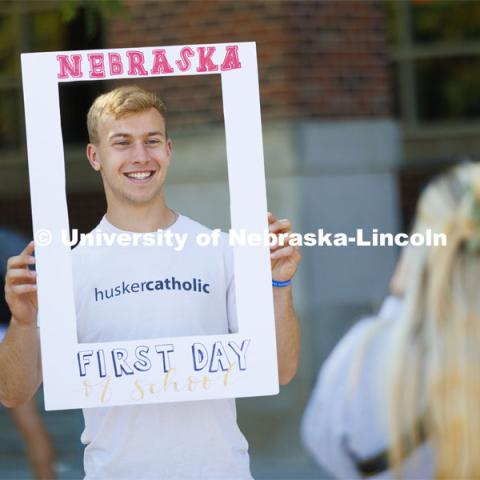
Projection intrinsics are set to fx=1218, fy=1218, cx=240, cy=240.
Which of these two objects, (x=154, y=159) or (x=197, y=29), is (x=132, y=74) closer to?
(x=154, y=159)

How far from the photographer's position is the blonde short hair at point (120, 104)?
A: 2.94 m

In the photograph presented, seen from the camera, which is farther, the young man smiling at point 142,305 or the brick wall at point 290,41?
the brick wall at point 290,41

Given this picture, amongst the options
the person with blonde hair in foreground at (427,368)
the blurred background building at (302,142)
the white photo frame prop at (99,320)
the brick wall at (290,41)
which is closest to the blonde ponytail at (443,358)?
the person with blonde hair in foreground at (427,368)

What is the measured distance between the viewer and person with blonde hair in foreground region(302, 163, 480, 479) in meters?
2.21

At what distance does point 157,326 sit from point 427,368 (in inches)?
33.7

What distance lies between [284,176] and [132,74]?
4.79 m

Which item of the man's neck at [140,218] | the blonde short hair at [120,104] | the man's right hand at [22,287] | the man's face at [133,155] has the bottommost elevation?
the man's right hand at [22,287]

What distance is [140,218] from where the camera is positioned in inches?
116

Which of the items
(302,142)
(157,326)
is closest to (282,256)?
(157,326)

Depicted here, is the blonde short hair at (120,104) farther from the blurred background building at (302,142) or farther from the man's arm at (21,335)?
the blurred background building at (302,142)

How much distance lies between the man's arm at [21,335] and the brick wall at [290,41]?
15.4 feet

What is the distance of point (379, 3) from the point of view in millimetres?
8180

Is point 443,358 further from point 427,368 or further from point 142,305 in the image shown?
point 142,305

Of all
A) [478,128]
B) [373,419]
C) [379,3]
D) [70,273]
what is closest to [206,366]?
[70,273]
